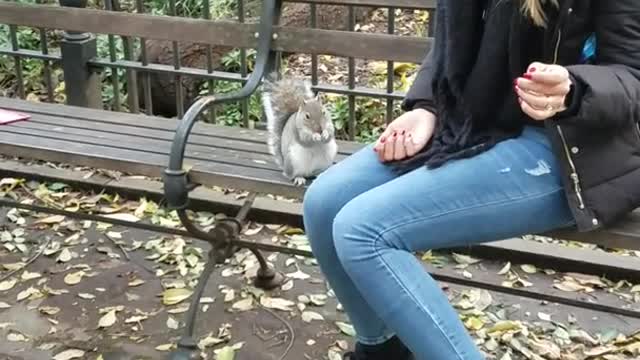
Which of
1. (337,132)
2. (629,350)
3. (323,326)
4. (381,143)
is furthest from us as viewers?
(337,132)

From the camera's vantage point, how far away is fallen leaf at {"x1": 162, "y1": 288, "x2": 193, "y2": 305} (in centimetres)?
355

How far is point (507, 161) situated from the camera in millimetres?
2299

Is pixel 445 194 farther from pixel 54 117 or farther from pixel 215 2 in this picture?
pixel 215 2

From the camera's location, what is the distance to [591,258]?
3648 millimetres

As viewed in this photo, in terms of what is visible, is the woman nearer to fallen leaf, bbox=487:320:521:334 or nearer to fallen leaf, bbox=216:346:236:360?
fallen leaf, bbox=216:346:236:360

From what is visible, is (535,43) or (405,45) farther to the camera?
(405,45)

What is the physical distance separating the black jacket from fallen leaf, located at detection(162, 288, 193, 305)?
1.75 meters

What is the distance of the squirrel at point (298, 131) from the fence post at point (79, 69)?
1.38 metres

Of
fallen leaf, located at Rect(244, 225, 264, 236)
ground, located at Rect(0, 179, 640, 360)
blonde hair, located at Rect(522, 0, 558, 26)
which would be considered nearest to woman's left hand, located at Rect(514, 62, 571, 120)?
blonde hair, located at Rect(522, 0, 558, 26)

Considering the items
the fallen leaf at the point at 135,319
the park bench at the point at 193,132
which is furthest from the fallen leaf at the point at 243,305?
the fallen leaf at the point at 135,319

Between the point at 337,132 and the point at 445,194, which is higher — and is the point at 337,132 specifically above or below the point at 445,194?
below

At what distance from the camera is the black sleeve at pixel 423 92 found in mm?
2605

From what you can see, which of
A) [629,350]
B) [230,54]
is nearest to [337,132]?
[230,54]

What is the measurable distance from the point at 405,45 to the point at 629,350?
1.22 meters
